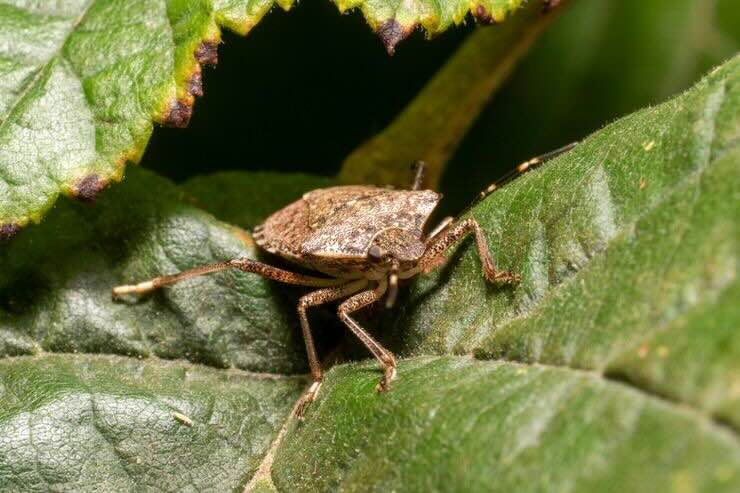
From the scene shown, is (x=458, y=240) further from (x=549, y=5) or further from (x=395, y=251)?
(x=549, y=5)

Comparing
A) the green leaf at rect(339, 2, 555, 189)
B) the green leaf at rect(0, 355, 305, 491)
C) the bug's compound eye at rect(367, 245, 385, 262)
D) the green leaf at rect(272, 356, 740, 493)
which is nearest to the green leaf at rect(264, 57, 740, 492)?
the green leaf at rect(272, 356, 740, 493)

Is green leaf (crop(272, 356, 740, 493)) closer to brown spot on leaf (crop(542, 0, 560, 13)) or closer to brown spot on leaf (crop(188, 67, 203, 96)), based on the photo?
brown spot on leaf (crop(188, 67, 203, 96))

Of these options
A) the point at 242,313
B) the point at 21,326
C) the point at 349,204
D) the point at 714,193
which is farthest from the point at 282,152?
the point at 714,193

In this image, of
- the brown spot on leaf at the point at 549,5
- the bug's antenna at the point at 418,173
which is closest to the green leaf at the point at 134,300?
the bug's antenna at the point at 418,173

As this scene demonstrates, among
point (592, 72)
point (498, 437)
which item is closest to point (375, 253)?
point (498, 437)

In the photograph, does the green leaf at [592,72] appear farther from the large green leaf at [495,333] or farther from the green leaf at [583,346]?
the green leaf at [583,346]

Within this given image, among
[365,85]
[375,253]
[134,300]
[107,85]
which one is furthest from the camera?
[365,85]
